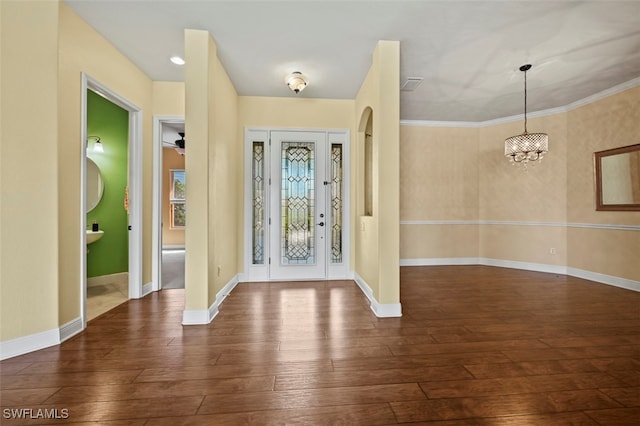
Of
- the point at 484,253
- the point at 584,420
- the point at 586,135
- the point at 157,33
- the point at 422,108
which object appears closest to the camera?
the point at 584,420

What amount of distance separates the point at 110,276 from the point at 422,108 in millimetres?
5793

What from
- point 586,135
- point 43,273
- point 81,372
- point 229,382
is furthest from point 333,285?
point 586,135

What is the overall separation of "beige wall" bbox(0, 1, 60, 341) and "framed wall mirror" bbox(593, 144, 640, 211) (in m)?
6.69

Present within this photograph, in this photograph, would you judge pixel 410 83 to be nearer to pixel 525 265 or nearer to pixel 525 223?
pixel 525 223

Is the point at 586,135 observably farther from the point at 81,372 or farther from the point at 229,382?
the point at 81,372

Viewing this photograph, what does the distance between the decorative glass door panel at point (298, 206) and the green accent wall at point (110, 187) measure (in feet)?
7.51

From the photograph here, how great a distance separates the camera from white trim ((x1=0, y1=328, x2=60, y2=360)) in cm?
206

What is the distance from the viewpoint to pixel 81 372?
1.88m

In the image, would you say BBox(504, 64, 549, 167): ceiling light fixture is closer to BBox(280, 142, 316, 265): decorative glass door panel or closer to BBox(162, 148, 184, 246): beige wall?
BBox(280, 142, 316, 265): decorative glass door panel

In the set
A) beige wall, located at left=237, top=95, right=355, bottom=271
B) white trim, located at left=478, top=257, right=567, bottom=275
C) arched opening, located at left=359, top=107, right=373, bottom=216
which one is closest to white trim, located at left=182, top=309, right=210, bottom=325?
beige wall, located at left=237, top=95, right=355, bottom=271

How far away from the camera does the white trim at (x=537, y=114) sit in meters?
3.89

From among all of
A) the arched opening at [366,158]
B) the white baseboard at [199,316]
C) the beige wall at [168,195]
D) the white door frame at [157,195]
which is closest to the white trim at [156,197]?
the white door frame at [157,195]

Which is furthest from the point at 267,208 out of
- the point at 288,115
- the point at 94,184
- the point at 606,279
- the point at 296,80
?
the point at 606,279

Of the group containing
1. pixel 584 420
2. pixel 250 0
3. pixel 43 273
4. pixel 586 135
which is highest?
pixel 250 0
